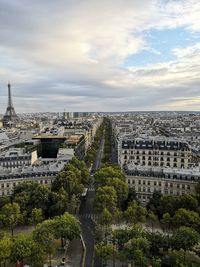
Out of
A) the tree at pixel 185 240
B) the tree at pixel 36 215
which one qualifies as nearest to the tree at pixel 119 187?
the tree at pixel 36 215

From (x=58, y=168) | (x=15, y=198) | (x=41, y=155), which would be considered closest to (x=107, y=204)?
(x=15, y=198)

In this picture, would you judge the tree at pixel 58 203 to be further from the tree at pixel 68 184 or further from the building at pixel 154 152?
the building at pixel 154 152

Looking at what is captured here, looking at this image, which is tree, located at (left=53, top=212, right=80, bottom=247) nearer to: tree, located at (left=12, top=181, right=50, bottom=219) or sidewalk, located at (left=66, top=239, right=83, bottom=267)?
sidewalk, located at (left=66, top=239, right=83, bottom=267)

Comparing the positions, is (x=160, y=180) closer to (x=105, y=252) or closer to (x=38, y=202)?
(x=38, y=202)

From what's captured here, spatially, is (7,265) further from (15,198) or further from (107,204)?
(107,204)

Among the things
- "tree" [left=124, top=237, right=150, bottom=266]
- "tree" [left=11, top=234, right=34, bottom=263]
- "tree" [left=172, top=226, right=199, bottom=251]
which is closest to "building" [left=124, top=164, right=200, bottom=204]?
"tree" [left=172, top=226, right=199, bottom=251]

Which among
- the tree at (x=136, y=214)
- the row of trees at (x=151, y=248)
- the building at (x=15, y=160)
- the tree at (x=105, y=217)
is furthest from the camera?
the building at (x=15, y=160)
